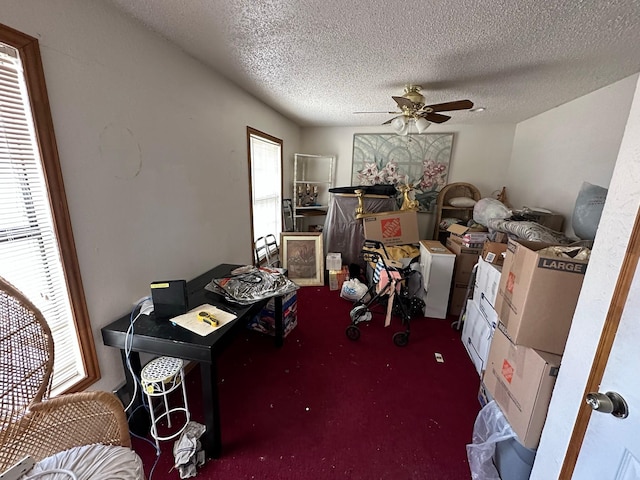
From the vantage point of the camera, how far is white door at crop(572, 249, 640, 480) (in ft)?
1.86

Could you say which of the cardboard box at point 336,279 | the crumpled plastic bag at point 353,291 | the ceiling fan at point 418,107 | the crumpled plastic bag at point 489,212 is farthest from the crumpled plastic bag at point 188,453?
the crumpled plastic bag at point 489,212

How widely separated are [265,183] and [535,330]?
3030mm

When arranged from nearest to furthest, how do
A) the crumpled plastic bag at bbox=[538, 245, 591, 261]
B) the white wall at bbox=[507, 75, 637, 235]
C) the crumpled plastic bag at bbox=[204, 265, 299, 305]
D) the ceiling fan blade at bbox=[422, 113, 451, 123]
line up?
1. the crumpled plastic bag at bbox=[538, 245, 591, 261]
2. the crumpled plastic bag at bbox=[204, 265, 299, 305]
3. the white wall at bbox=[507, 75, 637, 235]
4. the ceiling fan blade at bbox=[422, 113, 451, 123]

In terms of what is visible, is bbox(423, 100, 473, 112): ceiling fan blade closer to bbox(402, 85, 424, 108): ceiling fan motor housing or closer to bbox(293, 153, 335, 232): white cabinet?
bbox(402, 85, 424, 108): ceiling fan motor housing

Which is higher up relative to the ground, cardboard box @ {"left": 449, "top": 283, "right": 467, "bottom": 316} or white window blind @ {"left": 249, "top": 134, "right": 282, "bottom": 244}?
white window blind @ {"left": 249, "top": 134, "right": 282, "bottom": 244}

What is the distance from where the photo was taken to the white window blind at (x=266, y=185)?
3.08 m

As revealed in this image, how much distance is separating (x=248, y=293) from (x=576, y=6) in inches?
91.2

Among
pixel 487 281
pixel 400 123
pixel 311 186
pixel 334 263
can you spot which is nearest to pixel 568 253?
pixel 487 281

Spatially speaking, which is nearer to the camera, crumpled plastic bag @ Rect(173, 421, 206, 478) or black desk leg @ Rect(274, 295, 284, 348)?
crumpled plastic bag @ Rect(173, 421, 206, 478)

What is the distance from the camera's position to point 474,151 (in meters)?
3.91

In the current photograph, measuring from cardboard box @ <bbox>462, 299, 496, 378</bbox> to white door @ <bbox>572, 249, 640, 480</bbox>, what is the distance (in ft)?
3.67

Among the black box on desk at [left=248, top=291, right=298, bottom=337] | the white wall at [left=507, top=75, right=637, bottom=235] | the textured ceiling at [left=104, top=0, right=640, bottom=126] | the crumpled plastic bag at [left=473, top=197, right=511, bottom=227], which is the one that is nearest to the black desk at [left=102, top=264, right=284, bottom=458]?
the black box on desk at [left=248, top=291, right=298, bottom=337]

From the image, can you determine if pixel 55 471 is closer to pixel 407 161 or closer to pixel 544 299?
pixel 544 299

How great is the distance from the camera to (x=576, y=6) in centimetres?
120
